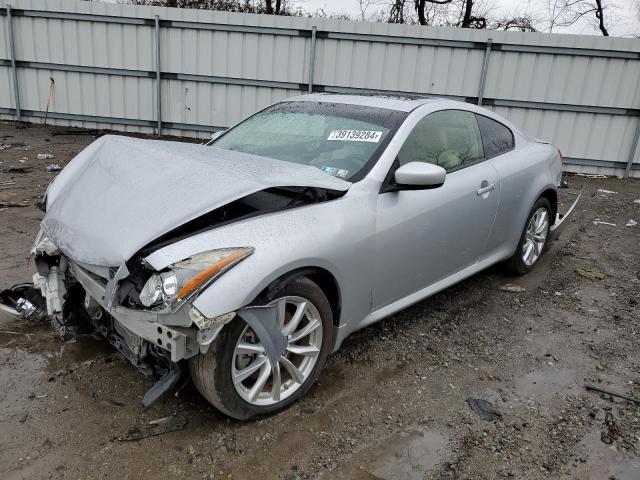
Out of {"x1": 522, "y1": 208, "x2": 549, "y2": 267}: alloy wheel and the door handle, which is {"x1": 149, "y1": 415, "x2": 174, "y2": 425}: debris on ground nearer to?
the door handle

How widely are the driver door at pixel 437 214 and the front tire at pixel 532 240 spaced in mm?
765

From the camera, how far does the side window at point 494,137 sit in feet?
13.1

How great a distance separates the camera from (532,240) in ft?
15.1

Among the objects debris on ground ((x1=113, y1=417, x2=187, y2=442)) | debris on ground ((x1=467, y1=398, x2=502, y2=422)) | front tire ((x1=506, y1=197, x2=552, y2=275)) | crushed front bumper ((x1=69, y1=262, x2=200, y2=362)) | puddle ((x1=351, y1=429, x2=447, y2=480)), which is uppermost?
crushed front bumper ((x1=69, y1=262, x2=200, y2=362))

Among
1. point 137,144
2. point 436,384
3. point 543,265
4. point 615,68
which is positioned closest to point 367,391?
point 436,384

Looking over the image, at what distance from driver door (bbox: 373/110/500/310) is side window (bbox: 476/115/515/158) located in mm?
87

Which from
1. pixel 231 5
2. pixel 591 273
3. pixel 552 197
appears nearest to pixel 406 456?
pixel 552 197

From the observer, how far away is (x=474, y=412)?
2.74 meters

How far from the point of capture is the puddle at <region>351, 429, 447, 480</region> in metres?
2.28

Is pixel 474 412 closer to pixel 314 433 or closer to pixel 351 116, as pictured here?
pixel 314 433

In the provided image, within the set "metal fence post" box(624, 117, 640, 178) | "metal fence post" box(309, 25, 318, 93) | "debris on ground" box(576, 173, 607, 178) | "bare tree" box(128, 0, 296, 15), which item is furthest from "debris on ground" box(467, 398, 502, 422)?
"bare tree" box(128, 0, 296, 15)

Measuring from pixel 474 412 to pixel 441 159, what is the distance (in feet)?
5.29

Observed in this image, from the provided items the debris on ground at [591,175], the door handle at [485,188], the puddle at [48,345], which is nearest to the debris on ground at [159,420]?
the puddle at [48,345]

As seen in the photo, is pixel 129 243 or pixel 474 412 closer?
pixel 129 243
